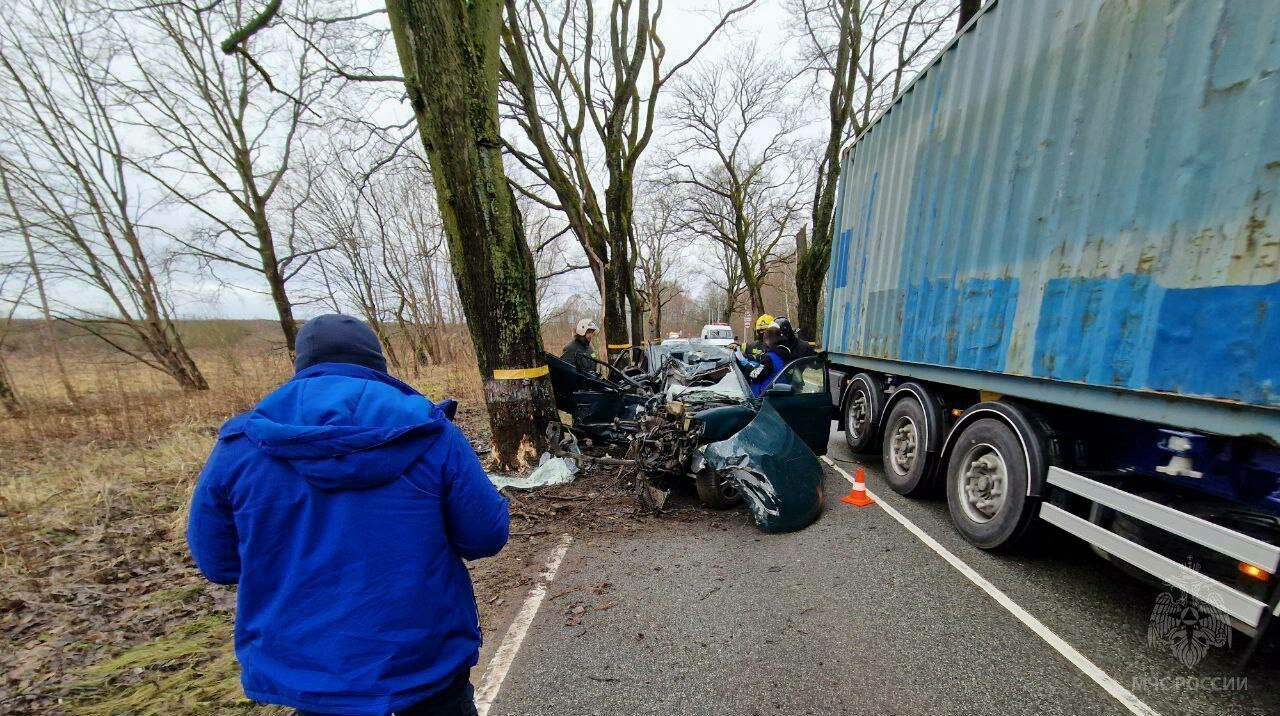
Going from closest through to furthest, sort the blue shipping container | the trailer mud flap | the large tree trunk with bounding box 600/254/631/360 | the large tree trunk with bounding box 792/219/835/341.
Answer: the blue shipping container
the trailer mud flap
the large tree trunk with bounding box 600/254/631/360
the large tree trunk with bounding box 792/219/835/341

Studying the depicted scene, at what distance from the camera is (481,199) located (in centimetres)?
421

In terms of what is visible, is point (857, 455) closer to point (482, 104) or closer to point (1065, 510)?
point (1065, 510)

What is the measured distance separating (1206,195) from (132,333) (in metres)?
17.7

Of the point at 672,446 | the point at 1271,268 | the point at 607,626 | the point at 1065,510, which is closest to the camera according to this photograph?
the point at 1271,268

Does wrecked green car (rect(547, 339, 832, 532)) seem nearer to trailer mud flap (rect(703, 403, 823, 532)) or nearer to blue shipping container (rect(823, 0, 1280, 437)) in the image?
trailer mud flap (rect(703, 403, 823, 532))

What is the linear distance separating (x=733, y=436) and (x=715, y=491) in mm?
558

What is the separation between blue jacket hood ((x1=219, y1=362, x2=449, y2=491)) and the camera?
1.06 m

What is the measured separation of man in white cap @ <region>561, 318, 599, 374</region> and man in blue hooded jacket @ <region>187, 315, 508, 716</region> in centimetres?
461

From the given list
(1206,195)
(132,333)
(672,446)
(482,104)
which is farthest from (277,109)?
(1206,195)

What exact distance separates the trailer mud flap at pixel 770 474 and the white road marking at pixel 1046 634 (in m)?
0.86

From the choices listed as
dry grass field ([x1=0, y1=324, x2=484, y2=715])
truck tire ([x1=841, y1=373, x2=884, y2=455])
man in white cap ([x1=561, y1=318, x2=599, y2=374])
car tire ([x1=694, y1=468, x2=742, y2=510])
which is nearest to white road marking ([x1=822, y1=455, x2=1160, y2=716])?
car tire ([x1=694, y1=468, x2=742, y2=510])

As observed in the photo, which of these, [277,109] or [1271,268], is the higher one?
[277,109]

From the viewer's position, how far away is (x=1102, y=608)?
102 inches

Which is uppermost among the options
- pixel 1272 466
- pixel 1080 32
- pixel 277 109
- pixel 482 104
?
pixel 277 109
